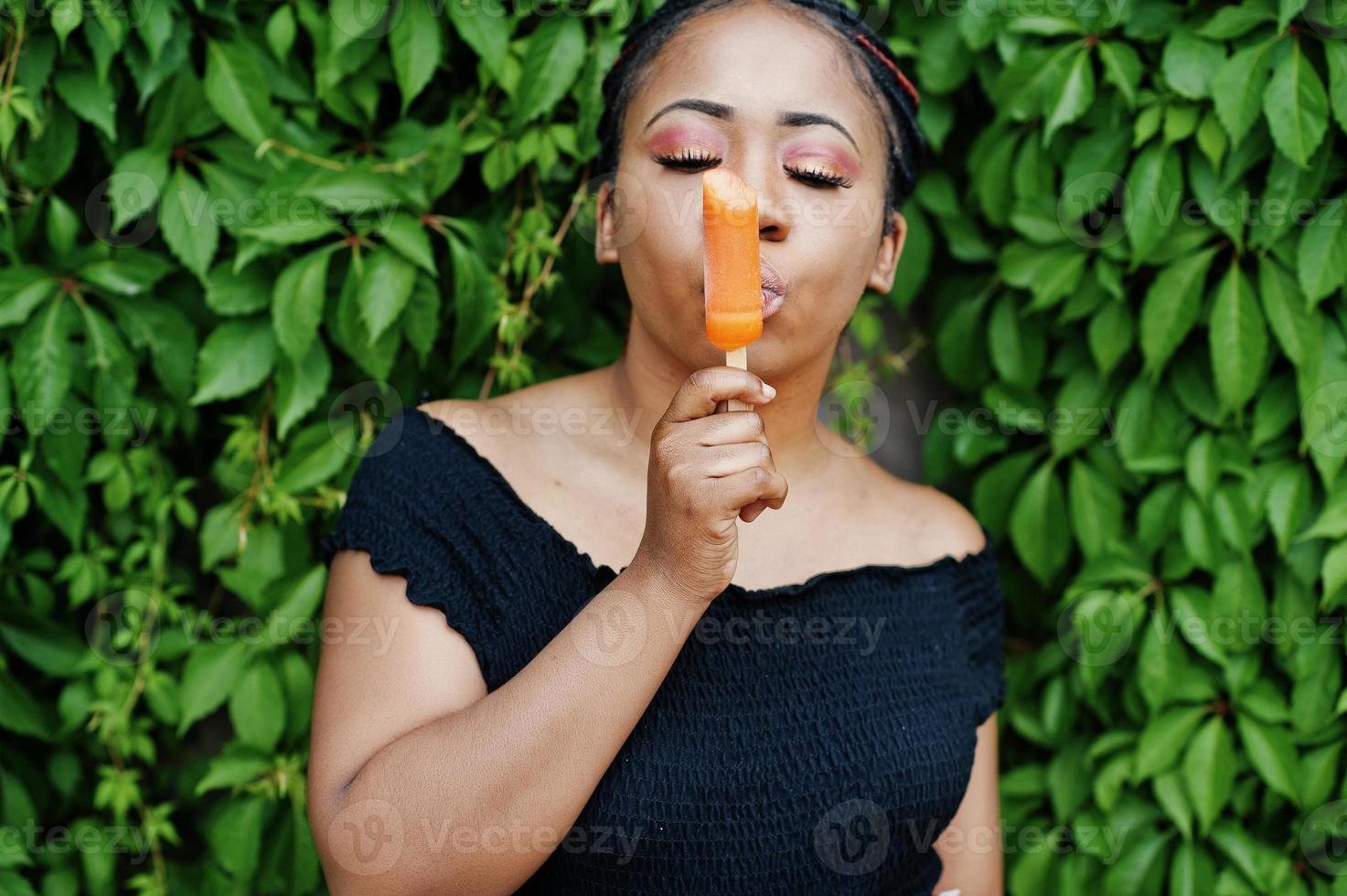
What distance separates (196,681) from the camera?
1.87 m

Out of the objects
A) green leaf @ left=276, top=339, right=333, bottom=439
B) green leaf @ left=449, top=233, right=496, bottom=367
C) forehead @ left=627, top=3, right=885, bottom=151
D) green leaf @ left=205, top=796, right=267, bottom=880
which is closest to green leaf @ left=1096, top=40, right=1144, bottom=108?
forehead @ left=627, top=3, right=885, bottom=151

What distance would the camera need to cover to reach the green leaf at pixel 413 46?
5.94ft

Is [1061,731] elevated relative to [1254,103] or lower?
lower

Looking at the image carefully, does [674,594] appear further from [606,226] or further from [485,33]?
[485,33]

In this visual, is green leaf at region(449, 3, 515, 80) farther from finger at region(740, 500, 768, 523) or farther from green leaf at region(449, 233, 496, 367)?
finger at region(740, 500, 768, 523)

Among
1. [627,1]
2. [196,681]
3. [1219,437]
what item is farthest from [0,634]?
[1219,437]

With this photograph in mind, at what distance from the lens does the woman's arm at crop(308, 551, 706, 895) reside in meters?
1.18

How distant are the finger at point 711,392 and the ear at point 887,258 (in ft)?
1.51

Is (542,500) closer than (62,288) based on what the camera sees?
Yes

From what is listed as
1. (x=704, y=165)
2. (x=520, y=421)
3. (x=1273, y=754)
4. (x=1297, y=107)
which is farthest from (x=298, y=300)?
(x=1273, y=754)

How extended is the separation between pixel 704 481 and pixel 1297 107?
1.09 meters

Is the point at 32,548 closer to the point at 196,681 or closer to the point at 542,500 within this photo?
the point at 196,681

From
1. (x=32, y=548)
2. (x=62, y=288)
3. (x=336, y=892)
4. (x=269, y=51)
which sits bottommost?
(x=32, y=548)

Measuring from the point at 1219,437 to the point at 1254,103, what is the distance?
19.5 inches
